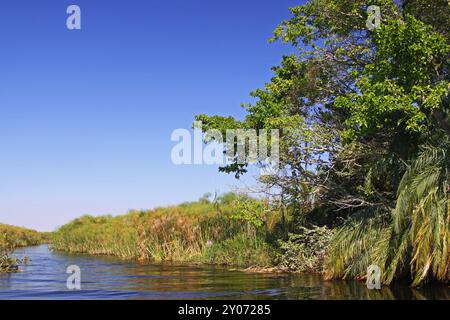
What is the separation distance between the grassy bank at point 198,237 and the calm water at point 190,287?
2371mm

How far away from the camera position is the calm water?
13758mm

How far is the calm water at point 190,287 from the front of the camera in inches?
542

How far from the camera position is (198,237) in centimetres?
2764

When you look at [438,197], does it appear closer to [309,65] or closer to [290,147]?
[290,147]

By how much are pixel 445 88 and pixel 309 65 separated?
6.96 m

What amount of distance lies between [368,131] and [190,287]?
293 inches

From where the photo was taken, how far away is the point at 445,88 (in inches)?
569
